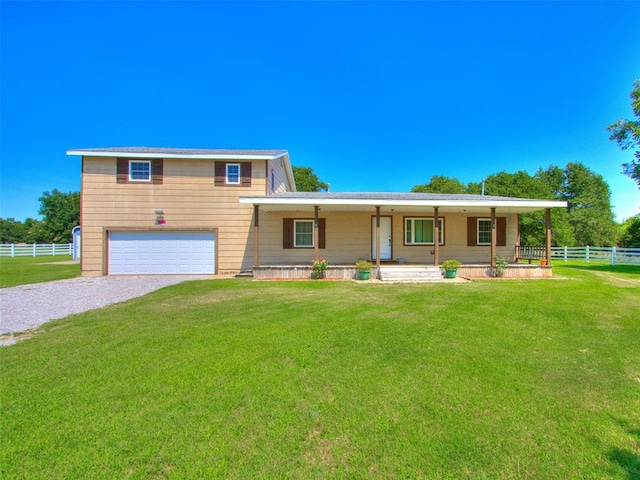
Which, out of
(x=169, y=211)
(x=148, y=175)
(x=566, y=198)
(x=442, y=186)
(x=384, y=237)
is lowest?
(x=384, y=237)

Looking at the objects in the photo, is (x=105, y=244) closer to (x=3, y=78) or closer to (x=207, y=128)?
(x=3, y=78)

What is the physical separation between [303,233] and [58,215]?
4954cm

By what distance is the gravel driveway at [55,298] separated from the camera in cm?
556

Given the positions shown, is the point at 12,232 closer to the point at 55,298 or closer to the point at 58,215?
the point at 58,215

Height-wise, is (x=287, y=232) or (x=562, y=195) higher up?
(x=562, y=195)

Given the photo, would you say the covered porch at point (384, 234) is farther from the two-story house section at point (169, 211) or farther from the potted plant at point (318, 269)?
the potted plant at point (318, 269)

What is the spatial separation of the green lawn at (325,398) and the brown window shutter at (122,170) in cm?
915

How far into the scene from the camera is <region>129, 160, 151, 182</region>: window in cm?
1276

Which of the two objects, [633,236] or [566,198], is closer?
[633,236]

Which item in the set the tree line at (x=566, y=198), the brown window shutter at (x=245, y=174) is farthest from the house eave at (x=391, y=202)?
the tree line at (x=566, y=198)

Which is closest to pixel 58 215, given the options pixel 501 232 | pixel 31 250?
pixel 31 250

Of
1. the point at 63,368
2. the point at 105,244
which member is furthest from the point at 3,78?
the point at 63,368

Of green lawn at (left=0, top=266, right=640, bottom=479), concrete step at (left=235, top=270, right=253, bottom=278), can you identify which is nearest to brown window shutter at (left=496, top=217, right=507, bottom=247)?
green lawn at (left=0, top=266, right=640, bottom=479)

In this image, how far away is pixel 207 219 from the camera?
12.9m
